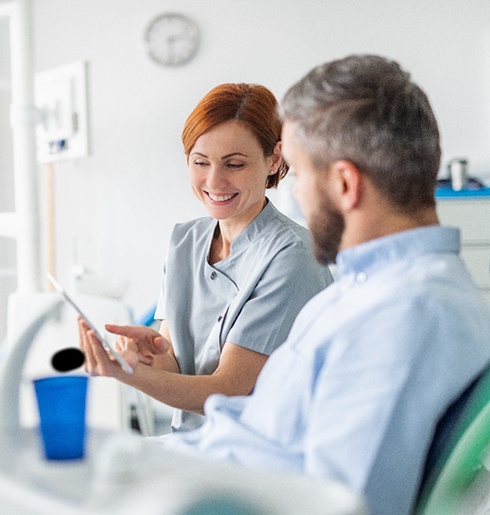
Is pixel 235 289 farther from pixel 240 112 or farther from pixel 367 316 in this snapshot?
pixel 367 316

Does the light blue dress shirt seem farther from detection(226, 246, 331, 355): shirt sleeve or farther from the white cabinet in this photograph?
the white cabinet

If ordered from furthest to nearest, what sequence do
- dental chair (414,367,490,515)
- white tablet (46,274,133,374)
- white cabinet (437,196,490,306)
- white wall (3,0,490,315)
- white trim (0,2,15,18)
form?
white wall (3,0,490,315) < white cabinet (437,196,490,306) < white trim (0,2,15,18) < white tablet (46,274,133,374) < dental chair (414,367,490,515)

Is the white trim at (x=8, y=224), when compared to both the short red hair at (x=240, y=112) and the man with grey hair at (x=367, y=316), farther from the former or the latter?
the man with grey hair at (x=367, y=316)

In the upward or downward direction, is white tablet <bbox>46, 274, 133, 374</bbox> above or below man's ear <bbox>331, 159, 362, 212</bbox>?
below

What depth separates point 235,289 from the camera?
1.71 metres

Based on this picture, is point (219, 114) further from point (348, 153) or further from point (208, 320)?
point (348, 153)

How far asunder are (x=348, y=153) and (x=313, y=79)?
12cm

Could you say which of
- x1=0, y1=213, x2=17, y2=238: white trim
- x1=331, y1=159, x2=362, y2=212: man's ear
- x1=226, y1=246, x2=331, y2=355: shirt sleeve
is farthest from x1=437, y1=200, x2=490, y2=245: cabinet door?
x1=331, y1=159, x2=362, y2=212: man's ear

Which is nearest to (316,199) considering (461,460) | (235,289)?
(461,460)

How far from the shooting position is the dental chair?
0.91m

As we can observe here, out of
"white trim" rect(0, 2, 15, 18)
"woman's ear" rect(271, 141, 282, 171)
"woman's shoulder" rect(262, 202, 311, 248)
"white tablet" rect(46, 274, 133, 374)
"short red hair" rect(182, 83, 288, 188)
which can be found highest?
"white trim" rect(0, 2, 15, 18)

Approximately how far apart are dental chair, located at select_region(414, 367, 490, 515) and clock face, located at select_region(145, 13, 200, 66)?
13.2 ft

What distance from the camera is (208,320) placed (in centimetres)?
174

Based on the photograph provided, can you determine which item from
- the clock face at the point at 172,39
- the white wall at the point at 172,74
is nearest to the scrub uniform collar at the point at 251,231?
the white wall at the point at 172,74
